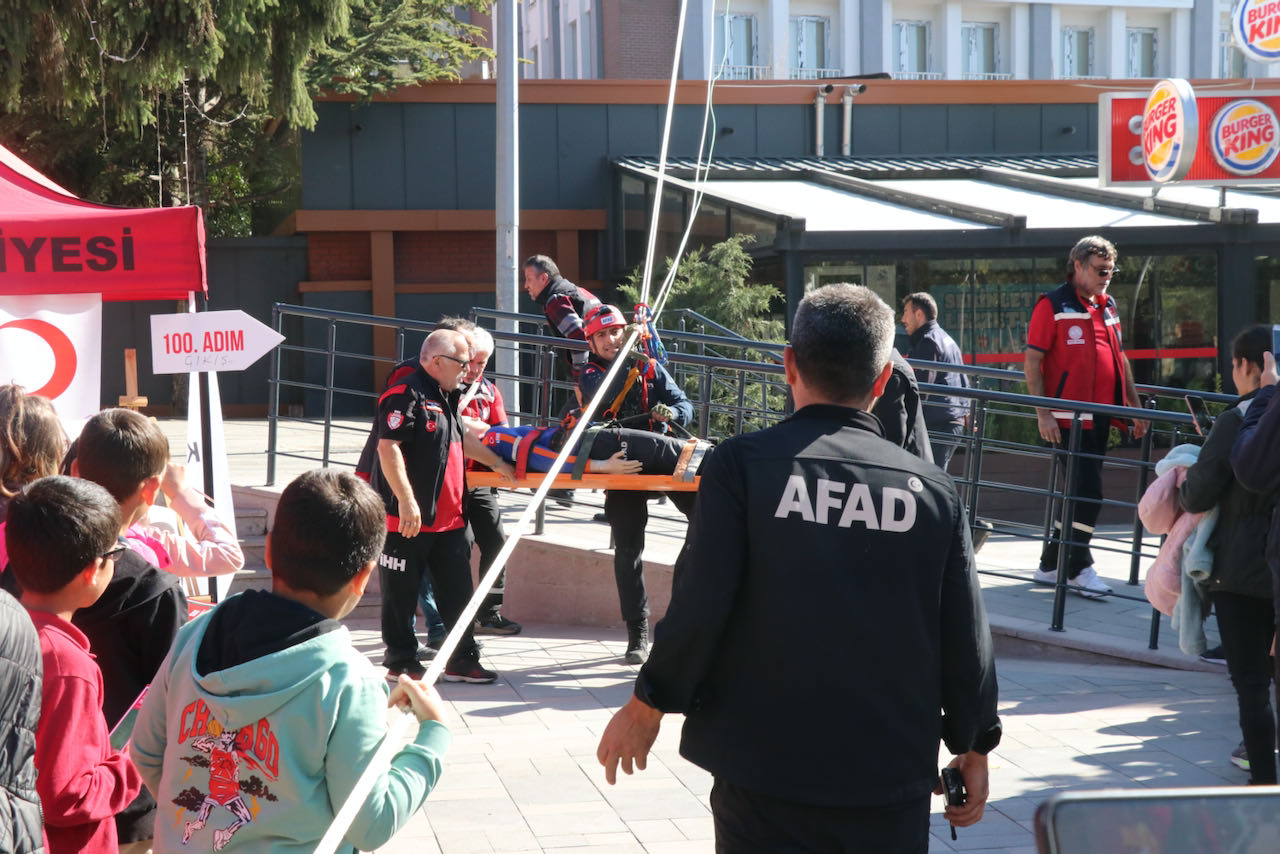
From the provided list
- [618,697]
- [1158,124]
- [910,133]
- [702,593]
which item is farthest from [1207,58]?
[702,593]

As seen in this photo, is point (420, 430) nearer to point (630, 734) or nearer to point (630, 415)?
point (630, 415)

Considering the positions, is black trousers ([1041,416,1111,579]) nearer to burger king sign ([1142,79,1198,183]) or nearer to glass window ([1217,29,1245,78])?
burger king sign ([1142,79,1198,183])

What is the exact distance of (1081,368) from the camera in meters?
7.27

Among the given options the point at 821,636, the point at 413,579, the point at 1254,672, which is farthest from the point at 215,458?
the point at 1254,672

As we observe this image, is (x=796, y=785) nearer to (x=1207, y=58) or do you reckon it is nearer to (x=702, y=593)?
(x=702, y=593)

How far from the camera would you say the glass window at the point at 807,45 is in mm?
27594

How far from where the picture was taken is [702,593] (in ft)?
8.08

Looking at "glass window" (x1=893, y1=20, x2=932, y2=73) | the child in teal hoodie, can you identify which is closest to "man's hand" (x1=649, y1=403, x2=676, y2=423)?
the child in teal hoodie

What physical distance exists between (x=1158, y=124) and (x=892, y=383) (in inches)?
490

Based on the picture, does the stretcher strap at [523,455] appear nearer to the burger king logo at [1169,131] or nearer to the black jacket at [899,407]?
the black jacket at [899,407]

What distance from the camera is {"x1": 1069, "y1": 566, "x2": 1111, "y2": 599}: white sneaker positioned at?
23.6 feet

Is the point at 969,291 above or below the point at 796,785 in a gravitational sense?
above

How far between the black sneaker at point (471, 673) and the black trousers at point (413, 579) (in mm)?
279

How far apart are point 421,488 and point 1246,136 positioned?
41.5ft
